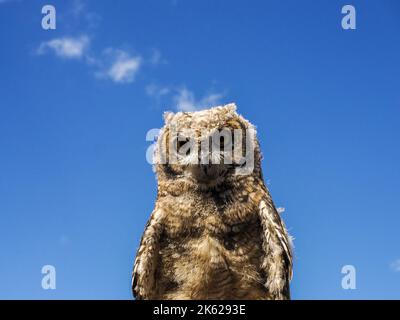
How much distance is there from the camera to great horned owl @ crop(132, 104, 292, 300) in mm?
8289

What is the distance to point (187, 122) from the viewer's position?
857 centimetres

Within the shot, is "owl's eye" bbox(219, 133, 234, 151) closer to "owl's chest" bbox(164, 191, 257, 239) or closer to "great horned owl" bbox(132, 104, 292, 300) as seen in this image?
"great horned owl" bbox(132, 104, 292, 300)

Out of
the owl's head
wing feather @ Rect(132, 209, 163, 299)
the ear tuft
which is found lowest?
wing feather @ Rect(132, 209, 163, 299)

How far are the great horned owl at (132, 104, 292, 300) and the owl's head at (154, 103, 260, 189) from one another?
0.05ft

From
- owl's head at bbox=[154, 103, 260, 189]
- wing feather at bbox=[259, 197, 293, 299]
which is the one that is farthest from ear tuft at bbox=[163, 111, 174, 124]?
wing feather at bbox=[259, 197, 293, 299]

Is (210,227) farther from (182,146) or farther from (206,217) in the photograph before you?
(182,146)

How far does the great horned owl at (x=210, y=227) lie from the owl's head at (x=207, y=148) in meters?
0.02

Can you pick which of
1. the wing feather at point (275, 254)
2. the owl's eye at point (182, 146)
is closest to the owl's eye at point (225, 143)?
the owl's eye at point (182, 146)

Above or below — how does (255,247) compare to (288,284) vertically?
above

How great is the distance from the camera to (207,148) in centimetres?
826

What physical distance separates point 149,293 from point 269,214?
2.19m
